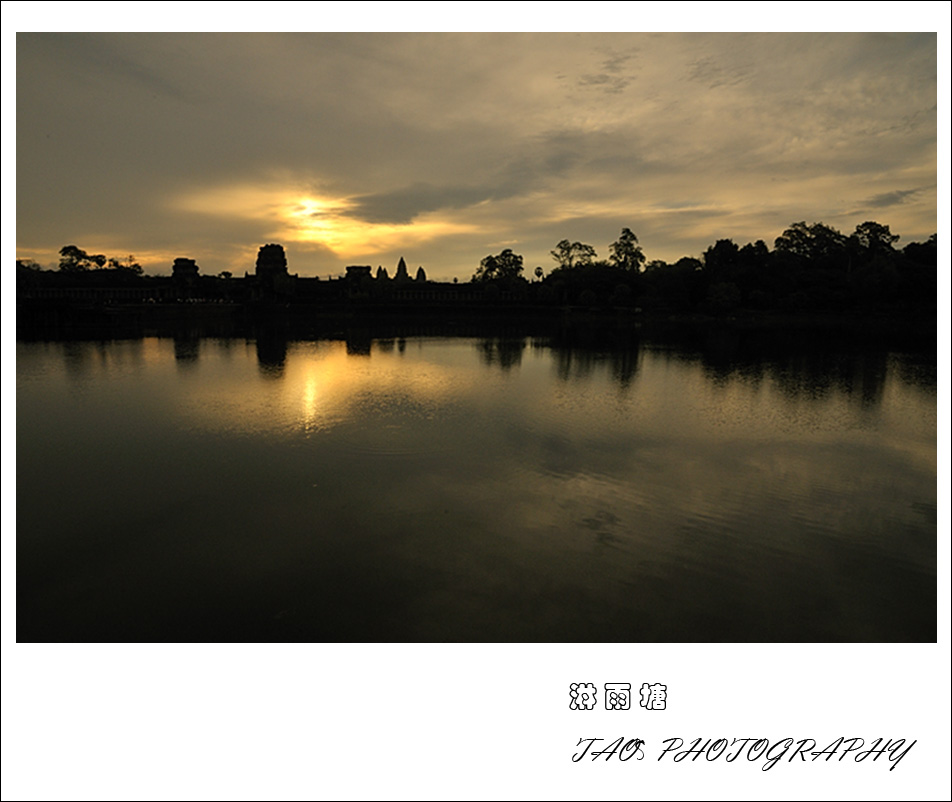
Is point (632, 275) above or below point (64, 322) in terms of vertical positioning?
above

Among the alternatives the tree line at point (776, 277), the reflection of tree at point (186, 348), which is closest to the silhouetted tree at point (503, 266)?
the tree line at point (776, 277)

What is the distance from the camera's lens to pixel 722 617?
818 centimetres

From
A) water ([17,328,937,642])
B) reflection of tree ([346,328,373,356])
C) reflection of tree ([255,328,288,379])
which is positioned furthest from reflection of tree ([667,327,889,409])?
reflection of tree ([255,328,288,379])

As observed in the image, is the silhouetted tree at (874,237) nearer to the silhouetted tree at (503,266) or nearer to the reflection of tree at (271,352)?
the silhouetted tree at (503,266)

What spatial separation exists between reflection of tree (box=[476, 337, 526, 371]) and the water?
13067mm

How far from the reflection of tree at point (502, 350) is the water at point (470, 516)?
13067mm

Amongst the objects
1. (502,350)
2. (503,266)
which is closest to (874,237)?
(503,266)

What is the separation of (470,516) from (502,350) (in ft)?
118

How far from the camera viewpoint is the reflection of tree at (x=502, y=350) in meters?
38.2

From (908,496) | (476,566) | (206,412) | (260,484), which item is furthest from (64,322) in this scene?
(908,496)

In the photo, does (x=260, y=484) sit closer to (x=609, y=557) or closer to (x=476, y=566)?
(x=476, y=566)

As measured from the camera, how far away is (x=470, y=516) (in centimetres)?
1169

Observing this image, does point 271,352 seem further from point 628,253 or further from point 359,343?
point 628,253

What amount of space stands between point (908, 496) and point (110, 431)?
78.3 ft
